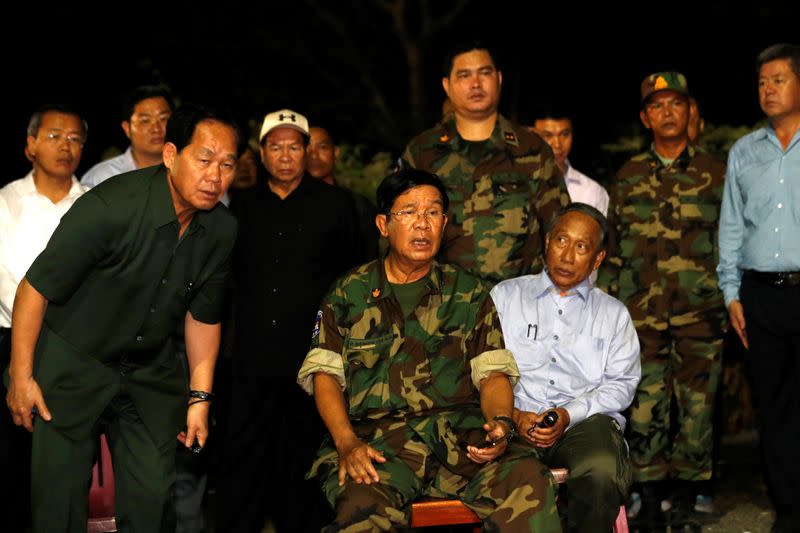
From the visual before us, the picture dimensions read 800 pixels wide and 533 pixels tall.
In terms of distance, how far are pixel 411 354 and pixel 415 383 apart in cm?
12

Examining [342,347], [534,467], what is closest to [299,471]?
[342,347]

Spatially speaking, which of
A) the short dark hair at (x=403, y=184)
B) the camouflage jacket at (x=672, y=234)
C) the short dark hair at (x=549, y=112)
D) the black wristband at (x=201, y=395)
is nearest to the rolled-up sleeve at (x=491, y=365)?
the short dark hair at (x=403, y=184)

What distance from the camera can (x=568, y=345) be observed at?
15.4 ft

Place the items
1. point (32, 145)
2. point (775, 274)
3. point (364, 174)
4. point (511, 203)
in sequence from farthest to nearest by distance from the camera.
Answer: point (364, 174)
point (775, 274)
point (511, 203)
point (32, 145)

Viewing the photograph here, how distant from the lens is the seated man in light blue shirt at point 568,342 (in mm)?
4504

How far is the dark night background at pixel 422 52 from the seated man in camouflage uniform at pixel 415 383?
36.1 feet

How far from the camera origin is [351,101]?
17.3m

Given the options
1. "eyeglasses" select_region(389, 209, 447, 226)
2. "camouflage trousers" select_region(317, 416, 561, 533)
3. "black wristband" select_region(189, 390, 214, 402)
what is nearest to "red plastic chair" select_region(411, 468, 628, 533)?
"camouflage trousers" select_region(317, 416, 561, 533)

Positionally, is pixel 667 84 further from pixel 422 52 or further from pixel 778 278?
pixel 422 52

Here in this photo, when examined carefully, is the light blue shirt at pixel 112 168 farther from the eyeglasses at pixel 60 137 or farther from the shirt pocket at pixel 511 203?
the shirt pocket at pixel 511 203

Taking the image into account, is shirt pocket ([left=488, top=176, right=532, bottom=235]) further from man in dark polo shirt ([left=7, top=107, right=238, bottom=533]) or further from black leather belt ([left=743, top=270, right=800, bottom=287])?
man in dark polo shirt ([left=7, top=107, right=238, bottom=533])

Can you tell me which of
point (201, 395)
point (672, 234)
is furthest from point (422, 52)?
point (201, 395)

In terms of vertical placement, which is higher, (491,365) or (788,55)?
(788,55)

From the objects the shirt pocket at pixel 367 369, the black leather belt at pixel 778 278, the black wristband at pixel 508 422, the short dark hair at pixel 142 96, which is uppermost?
the short dark hair at pixel 142 96
